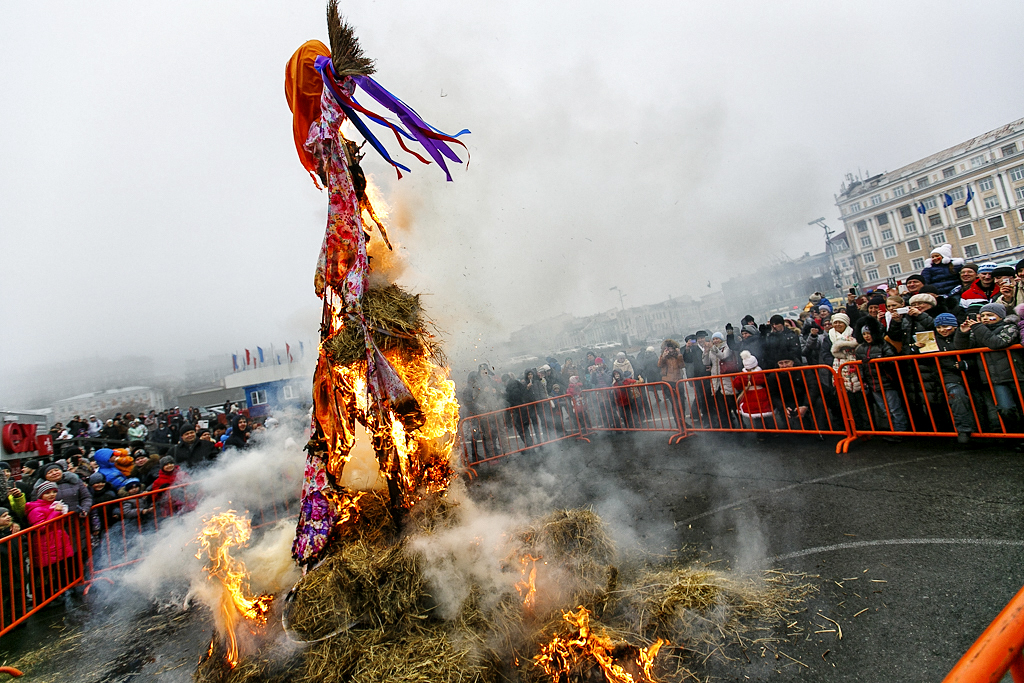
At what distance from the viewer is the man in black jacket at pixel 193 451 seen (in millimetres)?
8008

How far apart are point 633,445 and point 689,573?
426cm

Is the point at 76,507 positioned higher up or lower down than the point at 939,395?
higher up

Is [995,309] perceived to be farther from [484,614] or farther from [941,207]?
[941,207]

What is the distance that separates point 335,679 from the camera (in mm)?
2668

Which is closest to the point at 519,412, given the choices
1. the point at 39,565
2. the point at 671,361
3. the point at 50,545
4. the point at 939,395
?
the point at 671,361

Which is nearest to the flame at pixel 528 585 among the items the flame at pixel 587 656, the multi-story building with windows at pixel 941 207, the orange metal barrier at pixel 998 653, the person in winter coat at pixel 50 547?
the flame at pixel 587 656

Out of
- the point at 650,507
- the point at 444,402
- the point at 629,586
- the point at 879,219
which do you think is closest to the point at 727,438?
the point at 650,507

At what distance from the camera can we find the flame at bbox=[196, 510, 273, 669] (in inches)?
124

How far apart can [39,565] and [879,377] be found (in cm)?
1041

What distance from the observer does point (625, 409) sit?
351 inches

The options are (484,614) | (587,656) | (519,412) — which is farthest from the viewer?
(519,412)

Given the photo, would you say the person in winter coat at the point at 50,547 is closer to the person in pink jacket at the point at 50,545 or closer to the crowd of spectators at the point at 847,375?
the person in pink jacket at the point at 50,545

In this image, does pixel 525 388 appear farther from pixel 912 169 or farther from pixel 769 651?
pixel 912 169

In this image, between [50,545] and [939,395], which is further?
[50,545]
